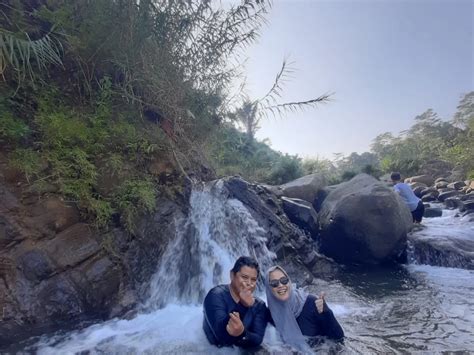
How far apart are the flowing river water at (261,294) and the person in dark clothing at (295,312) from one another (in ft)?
0.48

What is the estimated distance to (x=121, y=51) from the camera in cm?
588

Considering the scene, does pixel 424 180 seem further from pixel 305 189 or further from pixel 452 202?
pixel 305 189

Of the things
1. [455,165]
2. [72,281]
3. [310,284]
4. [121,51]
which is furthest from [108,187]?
[455,165]

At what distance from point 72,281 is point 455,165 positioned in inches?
870

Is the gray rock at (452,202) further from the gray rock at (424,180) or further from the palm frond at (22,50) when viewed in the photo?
the palm frond at (22,50)

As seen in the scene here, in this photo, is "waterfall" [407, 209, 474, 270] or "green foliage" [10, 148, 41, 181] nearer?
"green foliage" [10, 148, 41, 181]

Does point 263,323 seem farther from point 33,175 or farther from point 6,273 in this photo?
point 33,175

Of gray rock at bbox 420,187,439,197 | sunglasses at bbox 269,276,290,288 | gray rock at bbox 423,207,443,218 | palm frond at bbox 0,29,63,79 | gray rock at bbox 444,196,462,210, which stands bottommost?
sunglasses at bbox 269,276,290,288

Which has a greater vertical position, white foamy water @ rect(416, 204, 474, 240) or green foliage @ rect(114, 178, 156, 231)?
green foliage @ rect(114, 178, 156, 231)

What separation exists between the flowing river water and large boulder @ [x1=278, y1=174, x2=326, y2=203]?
144 inches

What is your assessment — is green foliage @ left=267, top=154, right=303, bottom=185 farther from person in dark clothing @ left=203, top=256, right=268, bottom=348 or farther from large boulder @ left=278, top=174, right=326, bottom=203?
person in dark clothing @ left=203, top=256, right=268, bottom=348

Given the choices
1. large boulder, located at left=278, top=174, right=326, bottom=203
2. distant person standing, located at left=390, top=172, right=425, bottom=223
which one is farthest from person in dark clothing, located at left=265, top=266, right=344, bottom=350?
distant person standing, located at left=390, top=172, right=425, bottom=223

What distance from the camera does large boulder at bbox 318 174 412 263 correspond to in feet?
23.6

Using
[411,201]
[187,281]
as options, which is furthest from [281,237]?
[411,201]
